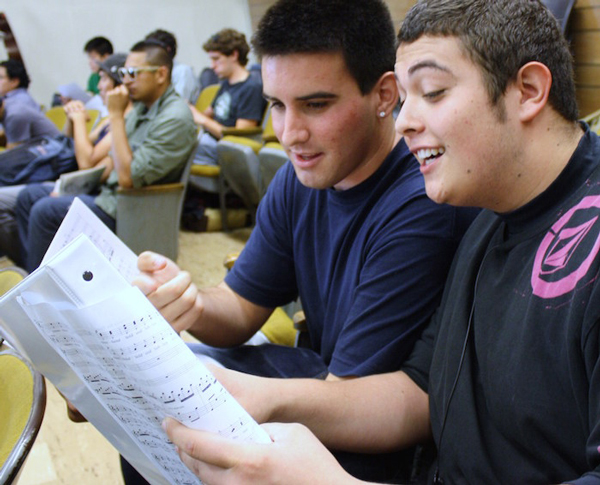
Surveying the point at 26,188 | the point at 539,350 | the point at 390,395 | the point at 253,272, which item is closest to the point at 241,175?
the point at 26,188

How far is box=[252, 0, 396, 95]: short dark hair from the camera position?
1.25 meters

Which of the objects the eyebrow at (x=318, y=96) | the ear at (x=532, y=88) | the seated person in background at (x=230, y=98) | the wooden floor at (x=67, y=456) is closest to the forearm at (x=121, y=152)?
the wooden floor at (x=67, y=456)

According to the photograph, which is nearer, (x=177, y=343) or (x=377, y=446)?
(x=177, y=343)

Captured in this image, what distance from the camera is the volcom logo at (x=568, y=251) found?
2.29 feet

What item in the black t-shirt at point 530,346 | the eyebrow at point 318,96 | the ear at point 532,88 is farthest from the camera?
the eyebrow at point 318,96

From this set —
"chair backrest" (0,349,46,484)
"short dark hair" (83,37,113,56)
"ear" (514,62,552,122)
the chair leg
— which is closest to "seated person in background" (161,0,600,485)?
A: "ear" (514,62,552,122)

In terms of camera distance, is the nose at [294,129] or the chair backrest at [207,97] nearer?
the nose at [294,129]

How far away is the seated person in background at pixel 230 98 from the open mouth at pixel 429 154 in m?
3.69

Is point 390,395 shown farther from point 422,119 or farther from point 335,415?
point 422,119

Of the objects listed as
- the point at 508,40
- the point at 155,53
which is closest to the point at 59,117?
the point at 155,53

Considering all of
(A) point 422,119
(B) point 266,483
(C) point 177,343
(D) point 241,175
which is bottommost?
(D) point 241,175

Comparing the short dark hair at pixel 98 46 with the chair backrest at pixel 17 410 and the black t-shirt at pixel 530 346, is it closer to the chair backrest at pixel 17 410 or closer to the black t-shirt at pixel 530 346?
the chair backrest at pixel 17 410

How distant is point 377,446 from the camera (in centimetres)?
108

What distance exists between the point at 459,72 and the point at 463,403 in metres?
0.48
